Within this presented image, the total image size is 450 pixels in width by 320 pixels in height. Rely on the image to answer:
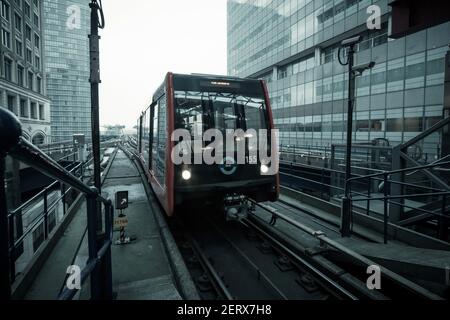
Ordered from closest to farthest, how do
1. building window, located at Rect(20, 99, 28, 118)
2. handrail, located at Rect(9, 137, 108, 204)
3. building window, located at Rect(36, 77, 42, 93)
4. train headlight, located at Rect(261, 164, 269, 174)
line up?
handrail, located at Rect(9, 137, 108, 204) → train headlight, located at Rect(261, 164, 269, 174) → building window, located at Rect(20, 99, 28, 118) → building window, located at Rect(36, 77, 42, 93)

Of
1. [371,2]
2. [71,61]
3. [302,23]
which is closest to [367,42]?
[371,2]

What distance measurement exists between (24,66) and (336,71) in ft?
145

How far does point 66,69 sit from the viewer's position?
98312mm

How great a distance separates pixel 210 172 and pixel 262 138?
1655mm

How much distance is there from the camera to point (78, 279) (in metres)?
2.16

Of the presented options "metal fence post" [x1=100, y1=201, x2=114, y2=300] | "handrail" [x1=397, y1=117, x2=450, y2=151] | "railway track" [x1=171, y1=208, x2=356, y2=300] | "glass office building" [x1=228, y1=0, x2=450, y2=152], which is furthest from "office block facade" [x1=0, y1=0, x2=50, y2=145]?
"handrail" [x1=397, y1=117, x2=450, y2=151]

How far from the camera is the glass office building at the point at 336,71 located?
72.1ft

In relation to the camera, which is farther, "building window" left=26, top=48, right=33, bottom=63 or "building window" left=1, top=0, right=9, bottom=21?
"building window" left=26, top=48, right=33, bottom=63

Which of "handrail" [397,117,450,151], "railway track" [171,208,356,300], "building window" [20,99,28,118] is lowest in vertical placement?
"railway track" [171,208,356,300]

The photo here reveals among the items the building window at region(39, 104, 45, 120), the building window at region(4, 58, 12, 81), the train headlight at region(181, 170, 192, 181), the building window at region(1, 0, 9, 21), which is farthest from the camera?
the building window at region(39, 104, 45, 120)

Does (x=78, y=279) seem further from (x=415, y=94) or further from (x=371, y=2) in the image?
(x=371, y=2)

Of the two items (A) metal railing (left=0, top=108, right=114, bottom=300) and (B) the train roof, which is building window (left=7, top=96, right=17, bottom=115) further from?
(A) metal railing (left=0, top=108, right=114, bottom=300)

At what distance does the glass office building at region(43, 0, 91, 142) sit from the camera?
86875 mm

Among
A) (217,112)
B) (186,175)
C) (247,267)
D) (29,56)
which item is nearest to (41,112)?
(29,56)
